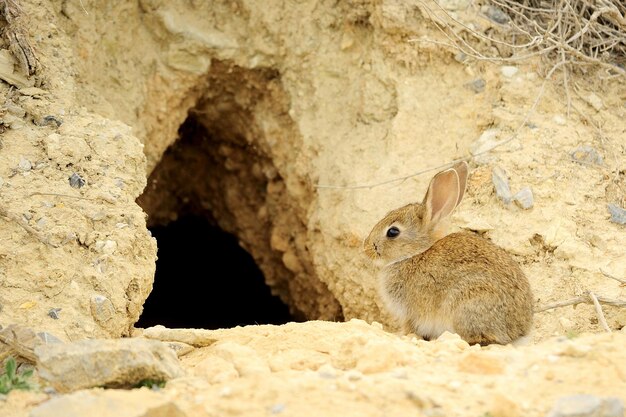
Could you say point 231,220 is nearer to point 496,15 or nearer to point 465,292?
point 496,15

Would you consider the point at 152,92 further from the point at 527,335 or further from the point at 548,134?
the point at 527,335

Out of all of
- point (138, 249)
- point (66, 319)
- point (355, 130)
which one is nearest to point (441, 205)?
point (355, 130)

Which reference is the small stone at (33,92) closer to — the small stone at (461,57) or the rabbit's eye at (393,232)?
the rabbit's eye at (393,232)

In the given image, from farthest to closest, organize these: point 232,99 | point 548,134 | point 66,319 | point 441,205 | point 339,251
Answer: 1. point 232,99
2. point 339,251
3. point 548,134
4. point 441,205
5. point 66,319

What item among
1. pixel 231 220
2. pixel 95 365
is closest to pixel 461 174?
pixel 95 365

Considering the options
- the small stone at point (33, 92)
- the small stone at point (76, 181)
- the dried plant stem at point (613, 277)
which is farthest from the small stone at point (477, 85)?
the small stone at point (33, 92)

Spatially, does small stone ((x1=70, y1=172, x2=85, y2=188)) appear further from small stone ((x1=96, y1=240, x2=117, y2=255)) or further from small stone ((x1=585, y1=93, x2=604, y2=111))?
small stone ((x1=585, y1=93, x2=604, y2=111))
